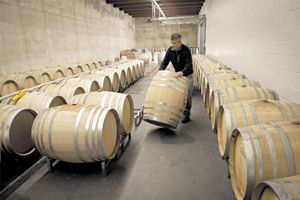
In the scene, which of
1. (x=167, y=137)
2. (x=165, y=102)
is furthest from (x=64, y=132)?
(x=167, y=137)

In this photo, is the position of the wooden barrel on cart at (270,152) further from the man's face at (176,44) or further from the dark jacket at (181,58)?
the man's face at (176,44)

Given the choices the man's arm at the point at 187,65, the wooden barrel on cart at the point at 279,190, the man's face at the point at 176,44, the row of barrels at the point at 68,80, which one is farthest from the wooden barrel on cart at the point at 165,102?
the wooden barrel on cart at the point at 279,190

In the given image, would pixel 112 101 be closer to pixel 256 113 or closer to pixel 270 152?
pixel 256 113

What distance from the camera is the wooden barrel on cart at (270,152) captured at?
1.36 meters

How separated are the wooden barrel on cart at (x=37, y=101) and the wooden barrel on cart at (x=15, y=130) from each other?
0.24 meters

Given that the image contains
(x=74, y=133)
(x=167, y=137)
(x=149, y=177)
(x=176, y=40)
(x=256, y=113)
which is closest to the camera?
(x=256, y=113)

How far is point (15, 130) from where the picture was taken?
2.66 metres

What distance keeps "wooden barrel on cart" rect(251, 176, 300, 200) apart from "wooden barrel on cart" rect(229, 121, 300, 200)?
0.75 feet

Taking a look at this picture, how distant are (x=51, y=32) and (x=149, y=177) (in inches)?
295

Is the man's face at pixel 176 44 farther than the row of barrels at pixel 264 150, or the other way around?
the man's face at pixel 176 44

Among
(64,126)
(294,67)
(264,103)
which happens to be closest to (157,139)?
(64,126)

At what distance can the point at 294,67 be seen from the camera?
7.75 feet

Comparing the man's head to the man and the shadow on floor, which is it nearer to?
the man

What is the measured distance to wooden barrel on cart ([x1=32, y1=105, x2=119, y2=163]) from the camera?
2383 millimetres
